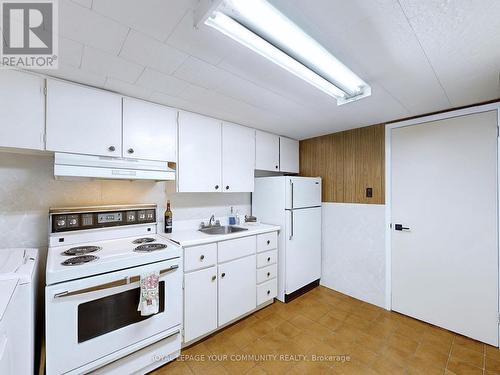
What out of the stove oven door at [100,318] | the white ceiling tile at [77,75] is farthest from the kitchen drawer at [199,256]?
the white ceiling tile at [77,75]

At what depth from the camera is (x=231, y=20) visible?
1032 millimetres

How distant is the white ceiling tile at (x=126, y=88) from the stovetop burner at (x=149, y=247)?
1.26 metres

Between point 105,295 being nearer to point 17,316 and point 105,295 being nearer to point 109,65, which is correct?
point 17,316

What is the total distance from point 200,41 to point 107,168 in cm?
115

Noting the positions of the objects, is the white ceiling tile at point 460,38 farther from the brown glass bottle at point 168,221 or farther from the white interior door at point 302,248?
the brown glass bottle at point 168,221

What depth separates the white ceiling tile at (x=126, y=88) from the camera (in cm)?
167

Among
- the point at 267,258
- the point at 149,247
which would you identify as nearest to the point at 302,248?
the point at 267,258

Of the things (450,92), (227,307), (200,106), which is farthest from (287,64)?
(227,307)

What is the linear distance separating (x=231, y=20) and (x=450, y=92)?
1.94 metres

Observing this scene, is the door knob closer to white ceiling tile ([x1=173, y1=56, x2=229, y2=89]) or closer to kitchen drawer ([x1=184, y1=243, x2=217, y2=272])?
kitchen drawer ([x1=184, y1=243, x2=217, y2=272])

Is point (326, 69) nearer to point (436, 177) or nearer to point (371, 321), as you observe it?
point (436, 177)

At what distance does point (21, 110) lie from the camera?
4.81 ft

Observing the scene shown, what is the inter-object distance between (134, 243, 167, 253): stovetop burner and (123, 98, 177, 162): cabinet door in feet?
2.48

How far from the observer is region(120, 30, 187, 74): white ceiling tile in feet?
3.99
